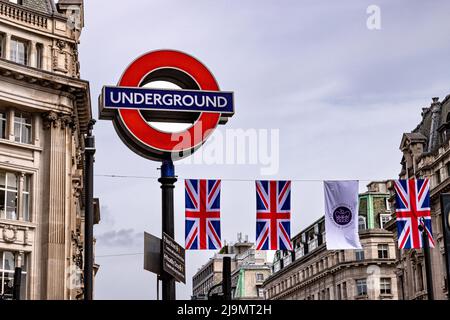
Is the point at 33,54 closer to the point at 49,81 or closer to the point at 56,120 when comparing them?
the point at 49,81

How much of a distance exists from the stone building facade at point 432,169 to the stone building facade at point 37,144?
3374cm

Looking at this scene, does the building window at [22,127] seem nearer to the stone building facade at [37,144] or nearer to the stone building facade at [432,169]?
the stone building facade at [37,144]

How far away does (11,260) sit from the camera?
47.4 meters

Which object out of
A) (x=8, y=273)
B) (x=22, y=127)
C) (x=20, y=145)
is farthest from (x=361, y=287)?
(x=8, y=273)

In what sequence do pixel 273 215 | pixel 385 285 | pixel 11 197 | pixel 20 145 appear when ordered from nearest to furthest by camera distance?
pixel 273 215, pixel 11 197, pixel 20 145, pixel 385 285

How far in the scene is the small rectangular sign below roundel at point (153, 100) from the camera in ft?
54.8

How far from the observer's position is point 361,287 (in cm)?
11444

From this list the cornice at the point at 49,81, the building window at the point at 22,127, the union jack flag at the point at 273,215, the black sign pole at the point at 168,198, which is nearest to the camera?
the black sign pole at the point at 168,198

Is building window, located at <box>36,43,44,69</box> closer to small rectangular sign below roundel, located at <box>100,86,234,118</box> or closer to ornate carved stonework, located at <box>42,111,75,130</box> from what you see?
ornate carved stonework, located at <box>42,111,75,130</box>

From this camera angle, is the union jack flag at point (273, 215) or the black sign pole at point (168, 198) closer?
the black sign pole at point (168, 198)

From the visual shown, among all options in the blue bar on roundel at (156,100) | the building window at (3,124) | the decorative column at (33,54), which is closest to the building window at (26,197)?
the building window at (3,124)

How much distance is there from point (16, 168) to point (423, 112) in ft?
156

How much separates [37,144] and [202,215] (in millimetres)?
30753
